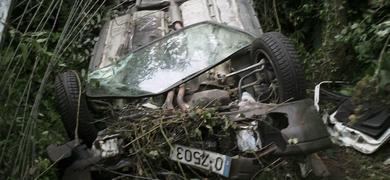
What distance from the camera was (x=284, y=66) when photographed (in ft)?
16.4

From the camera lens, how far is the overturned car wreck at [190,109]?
4.41m

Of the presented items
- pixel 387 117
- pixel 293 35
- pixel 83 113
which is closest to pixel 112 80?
pixel 83 113

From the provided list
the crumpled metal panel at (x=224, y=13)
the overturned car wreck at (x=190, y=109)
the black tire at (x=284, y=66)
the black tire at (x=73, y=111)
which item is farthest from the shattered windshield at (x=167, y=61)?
the crumpled metal panel at (x=224, y=13)

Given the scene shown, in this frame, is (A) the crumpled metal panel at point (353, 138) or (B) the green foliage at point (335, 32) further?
(B) the green foliage at point (335, 32)

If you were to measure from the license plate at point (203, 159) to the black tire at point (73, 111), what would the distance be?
905 millimetres

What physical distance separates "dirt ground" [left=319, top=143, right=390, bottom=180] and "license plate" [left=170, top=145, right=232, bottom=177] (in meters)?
1.17

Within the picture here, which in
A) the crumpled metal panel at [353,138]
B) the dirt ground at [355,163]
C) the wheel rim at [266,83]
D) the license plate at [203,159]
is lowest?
the dirt ground at [355,163]

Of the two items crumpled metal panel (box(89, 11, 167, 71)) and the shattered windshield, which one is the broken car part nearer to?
the shattered windshield

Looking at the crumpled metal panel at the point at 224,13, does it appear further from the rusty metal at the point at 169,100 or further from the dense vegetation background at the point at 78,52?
the rusty metal at the point at 169,100

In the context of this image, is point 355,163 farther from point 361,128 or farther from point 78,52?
point 78,52

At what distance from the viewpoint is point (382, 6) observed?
571 centimetres

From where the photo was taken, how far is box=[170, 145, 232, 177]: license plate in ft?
14.4

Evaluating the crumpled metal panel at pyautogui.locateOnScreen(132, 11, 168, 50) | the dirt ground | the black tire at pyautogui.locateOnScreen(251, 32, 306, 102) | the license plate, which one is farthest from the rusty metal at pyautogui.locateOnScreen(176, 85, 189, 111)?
the dirt ground

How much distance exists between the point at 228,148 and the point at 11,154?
→ 60.7 inches
